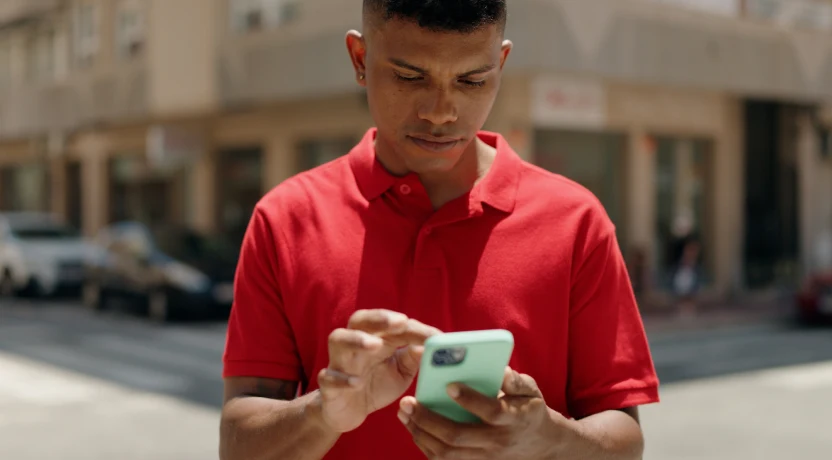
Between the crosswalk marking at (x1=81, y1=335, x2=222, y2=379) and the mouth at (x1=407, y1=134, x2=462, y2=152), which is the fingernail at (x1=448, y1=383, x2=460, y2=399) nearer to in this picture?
the mouth at (x1=407, y1=134, x2=462, y2=152)

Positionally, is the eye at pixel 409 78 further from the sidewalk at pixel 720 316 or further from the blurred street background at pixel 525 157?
the sidewalk at pixel 720 316

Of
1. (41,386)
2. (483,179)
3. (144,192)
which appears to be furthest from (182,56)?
(483,179)

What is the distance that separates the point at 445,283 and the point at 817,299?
1583 cm

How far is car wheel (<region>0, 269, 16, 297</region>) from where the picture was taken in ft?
71.4

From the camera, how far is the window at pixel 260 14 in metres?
18.8

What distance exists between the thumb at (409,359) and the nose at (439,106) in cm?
39

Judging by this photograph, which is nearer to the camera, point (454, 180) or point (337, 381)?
point (337, 381)

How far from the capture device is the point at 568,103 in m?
16.9

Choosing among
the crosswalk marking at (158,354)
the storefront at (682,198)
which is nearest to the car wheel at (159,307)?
the crosswalk marking at (158,354)

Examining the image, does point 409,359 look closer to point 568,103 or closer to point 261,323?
point 261,323

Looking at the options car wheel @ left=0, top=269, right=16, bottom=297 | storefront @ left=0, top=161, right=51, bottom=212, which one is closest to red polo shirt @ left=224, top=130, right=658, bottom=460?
car wheel @ left=0, top=269, right=16, bottom=297

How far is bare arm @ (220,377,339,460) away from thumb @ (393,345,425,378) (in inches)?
5.2

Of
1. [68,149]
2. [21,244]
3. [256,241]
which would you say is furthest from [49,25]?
[256,241]

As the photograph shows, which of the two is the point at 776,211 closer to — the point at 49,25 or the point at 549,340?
the point at 49,25
